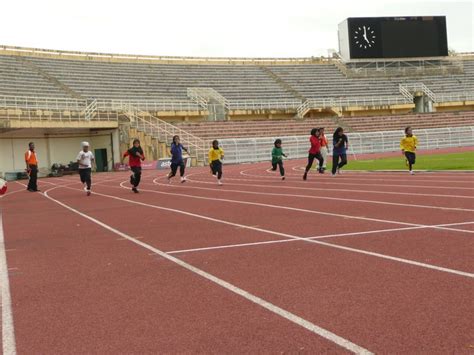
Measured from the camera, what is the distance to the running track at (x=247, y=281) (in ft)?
12.3

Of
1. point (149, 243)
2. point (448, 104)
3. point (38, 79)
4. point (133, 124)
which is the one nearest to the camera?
point (149, 243)

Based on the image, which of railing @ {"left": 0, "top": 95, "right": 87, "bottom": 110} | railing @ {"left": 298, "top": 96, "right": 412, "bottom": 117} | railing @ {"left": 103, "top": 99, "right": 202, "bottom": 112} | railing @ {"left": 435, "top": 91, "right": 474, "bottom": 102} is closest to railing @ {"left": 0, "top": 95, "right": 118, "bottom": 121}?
railing @ {"left": 0, "top": 95, "right": 87, "bottom": 110}

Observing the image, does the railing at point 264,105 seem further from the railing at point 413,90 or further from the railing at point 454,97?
the railing at point 454,97

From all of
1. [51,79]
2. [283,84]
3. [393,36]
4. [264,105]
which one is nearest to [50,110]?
[51,79]

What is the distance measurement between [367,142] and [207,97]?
1642cm

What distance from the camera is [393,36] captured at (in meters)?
59.9

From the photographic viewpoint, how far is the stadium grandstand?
130 feet

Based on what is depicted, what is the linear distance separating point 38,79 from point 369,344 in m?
46.7

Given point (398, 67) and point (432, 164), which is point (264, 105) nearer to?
point (398, 67)

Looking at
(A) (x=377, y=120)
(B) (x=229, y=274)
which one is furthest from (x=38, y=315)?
(A) (x=377, y=120)

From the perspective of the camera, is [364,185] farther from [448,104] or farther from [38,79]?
[448,104]

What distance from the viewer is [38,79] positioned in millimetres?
46438

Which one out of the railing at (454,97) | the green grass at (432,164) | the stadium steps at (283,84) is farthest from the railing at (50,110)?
the railing at (454,97)

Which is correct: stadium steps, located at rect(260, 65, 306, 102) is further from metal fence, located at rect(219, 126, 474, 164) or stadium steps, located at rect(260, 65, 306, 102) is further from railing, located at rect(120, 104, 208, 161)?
railing, located at rect(120, 104, 208, 161)
